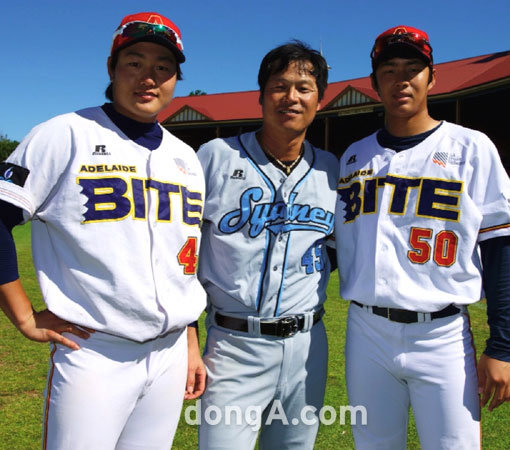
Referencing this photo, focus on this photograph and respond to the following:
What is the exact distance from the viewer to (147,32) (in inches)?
90.4

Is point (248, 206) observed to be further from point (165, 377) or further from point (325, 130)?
point (325, 130)

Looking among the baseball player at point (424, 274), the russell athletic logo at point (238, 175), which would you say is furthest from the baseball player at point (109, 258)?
the baseball player at point (424, 274)

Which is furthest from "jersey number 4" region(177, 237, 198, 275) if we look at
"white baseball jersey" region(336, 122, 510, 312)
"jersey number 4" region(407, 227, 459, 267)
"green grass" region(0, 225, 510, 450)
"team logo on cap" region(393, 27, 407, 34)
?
"green grass" region(0, 225, 510, 450)

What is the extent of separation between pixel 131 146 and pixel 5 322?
581cm

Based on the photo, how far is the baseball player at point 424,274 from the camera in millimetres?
2385

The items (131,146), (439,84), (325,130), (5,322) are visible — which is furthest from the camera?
(325,130)

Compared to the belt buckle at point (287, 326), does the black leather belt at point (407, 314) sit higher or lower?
higher

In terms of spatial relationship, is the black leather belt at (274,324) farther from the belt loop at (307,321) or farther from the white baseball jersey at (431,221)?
the white baseball jersey at (431,221)

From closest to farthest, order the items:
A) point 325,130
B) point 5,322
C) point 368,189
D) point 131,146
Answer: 1. point 131,146
2. point 368,189
3. point 5,322
4. point 325,130

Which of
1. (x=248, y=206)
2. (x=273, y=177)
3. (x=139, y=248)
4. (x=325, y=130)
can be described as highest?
(x=325, y=130)

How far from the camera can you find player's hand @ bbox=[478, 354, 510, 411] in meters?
2.35

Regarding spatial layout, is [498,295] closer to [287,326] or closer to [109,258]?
[287,326]

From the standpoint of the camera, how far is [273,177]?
9.35 feet

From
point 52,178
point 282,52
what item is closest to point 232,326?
point 52,178
